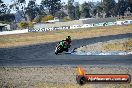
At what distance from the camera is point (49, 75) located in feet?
55.5

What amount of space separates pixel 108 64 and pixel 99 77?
587 cm

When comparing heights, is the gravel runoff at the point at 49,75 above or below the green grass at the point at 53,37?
below

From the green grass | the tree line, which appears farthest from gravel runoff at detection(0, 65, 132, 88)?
the tree line

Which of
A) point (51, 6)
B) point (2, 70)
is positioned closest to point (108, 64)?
point (2, 70)

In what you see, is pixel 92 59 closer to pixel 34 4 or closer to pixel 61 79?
pixel 61 79

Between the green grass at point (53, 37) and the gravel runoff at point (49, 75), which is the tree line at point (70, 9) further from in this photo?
the gravel runoff at point (49, 75)

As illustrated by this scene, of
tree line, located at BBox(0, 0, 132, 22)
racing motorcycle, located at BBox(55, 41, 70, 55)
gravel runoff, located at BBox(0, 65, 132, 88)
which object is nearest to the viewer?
gravel runoff, located at BBox(0, 65, 132, 88)

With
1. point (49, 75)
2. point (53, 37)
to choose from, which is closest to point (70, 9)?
point (53, 37)

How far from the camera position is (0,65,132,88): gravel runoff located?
572 inches

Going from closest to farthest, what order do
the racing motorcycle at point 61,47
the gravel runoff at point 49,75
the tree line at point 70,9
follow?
1. the gravel runoff at point 49,75
2. the racing motorcycle at point 61,47
3. the tree line at point 70,9

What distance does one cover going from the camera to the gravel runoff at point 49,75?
14.5m

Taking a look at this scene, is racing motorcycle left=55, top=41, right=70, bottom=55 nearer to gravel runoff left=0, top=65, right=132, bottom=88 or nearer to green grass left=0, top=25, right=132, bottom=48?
gravel runoff left=0, top=65, right=132, bottom=88

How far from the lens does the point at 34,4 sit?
15662 cm

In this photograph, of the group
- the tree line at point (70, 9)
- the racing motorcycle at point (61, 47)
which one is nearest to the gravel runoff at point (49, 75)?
the racing motorcycle at point (61, 47)
